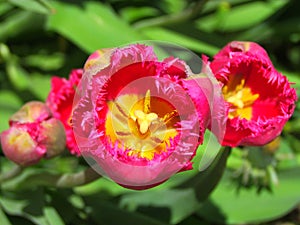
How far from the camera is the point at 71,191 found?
161cm

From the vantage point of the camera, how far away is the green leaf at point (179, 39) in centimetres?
188

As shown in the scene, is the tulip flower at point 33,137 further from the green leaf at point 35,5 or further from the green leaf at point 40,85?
the green leaf at point 40,85

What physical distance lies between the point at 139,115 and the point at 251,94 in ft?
0.81

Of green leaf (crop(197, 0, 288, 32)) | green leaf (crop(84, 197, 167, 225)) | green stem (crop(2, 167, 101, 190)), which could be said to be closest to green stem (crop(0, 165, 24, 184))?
green stem (crop(2, 167, 101, 190))

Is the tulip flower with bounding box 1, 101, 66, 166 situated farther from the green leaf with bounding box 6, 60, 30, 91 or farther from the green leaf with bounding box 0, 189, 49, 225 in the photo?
the green leaf with bounding box 6, 60, 30, 91

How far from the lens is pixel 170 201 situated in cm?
162

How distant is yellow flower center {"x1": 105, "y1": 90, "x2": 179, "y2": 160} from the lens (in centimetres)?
119

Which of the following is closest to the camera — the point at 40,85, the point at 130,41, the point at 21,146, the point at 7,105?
the point at 21,146

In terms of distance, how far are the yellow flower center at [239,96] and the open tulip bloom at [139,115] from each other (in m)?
0.17

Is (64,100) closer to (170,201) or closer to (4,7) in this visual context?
(170,201)

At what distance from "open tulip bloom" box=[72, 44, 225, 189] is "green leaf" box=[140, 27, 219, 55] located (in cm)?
66

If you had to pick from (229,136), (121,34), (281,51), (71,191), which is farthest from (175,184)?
(281,51)

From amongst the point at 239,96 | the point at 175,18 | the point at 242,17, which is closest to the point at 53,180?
the point at 239,96

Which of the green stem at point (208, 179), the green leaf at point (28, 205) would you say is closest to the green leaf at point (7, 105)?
the green leaf at point (28, 205)
